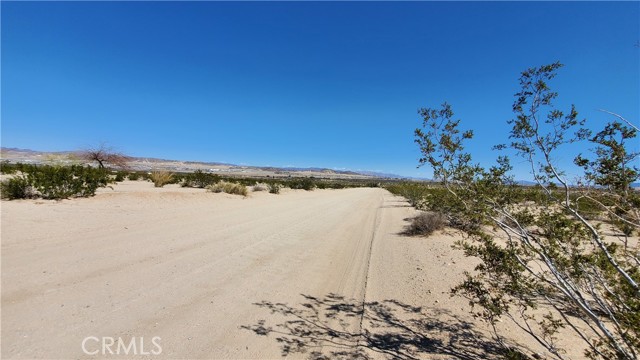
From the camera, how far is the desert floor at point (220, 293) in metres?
3.47

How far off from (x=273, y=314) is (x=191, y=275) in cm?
207

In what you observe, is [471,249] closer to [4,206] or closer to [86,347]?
[86,347]

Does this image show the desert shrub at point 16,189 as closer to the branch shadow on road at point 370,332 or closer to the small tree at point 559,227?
the branch shadow on road at point 370,332

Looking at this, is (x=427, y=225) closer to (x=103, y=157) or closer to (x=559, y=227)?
(x=559, y=227)

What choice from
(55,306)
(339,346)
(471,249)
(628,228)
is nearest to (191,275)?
(55,306)

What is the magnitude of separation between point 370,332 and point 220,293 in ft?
8.05

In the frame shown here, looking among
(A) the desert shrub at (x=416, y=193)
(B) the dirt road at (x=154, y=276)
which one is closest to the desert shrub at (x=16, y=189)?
(B) the dirt road at (x=154, y=276)

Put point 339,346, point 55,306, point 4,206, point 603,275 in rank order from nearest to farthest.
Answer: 1. point 603,275
2. point 339,346
3. point 55,306
4. point 4,206

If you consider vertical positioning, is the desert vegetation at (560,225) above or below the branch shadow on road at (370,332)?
above

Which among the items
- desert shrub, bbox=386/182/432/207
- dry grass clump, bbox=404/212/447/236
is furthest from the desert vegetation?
desert shrub, bbox=386/182/432/207

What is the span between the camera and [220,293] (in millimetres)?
4805

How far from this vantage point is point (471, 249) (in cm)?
360

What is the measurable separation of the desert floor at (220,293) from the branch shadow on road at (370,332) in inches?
0.7

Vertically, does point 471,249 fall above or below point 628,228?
below
